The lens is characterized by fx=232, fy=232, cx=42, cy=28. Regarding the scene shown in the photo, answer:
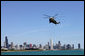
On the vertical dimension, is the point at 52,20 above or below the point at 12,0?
below

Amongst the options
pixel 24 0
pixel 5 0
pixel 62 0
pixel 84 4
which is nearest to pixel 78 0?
pixel 84 4

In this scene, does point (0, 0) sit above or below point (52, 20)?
above

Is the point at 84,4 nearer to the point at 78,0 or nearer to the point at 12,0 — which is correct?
the point at 78,0

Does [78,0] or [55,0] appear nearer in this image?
[55,0]

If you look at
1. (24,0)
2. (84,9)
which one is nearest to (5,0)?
(24,0)

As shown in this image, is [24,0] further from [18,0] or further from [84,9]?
[84,9]

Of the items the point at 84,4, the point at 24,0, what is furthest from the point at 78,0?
the point at 24,0

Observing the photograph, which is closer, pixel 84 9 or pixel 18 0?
pixel 18 0
